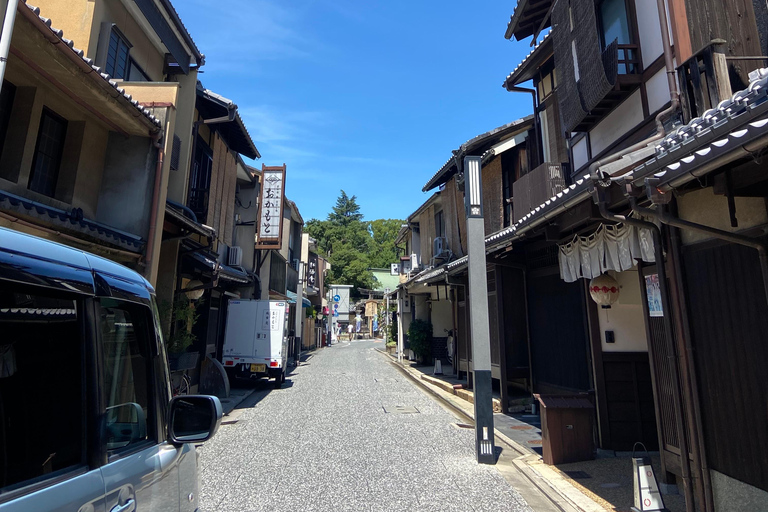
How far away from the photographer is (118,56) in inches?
361

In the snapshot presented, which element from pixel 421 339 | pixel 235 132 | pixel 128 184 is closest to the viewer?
pixel 128 184

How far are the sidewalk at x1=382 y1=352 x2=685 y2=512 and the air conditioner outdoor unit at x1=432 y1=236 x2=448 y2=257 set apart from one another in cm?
919

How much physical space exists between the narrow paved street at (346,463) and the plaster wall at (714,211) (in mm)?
3761

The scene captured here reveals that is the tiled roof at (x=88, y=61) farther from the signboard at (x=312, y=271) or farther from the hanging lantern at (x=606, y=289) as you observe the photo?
the signboard at (x=312, y=271)

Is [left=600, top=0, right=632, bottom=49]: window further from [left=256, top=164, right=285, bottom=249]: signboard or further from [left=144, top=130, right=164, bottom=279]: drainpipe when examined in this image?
[left=256, top=164, right=285, bottom=249]: signboard

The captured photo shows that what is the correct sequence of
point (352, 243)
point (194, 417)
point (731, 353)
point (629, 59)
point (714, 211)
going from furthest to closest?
point (352, 243)
point (629, 59)
point (714, 211)
point (731, 353)
point (194, 417)

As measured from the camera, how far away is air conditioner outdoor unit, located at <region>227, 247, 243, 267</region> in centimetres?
1666

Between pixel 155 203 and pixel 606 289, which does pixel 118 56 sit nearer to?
pixel 155 203

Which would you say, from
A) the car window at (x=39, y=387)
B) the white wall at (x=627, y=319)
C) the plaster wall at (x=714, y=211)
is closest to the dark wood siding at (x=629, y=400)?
the white wall at (x=627, y=319)

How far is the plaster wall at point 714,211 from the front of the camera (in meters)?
3.90

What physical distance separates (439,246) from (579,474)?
13154 millimetres

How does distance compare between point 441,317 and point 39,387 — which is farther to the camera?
point 441,317

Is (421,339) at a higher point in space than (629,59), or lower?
lower

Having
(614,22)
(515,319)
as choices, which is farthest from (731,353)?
(515,319)
